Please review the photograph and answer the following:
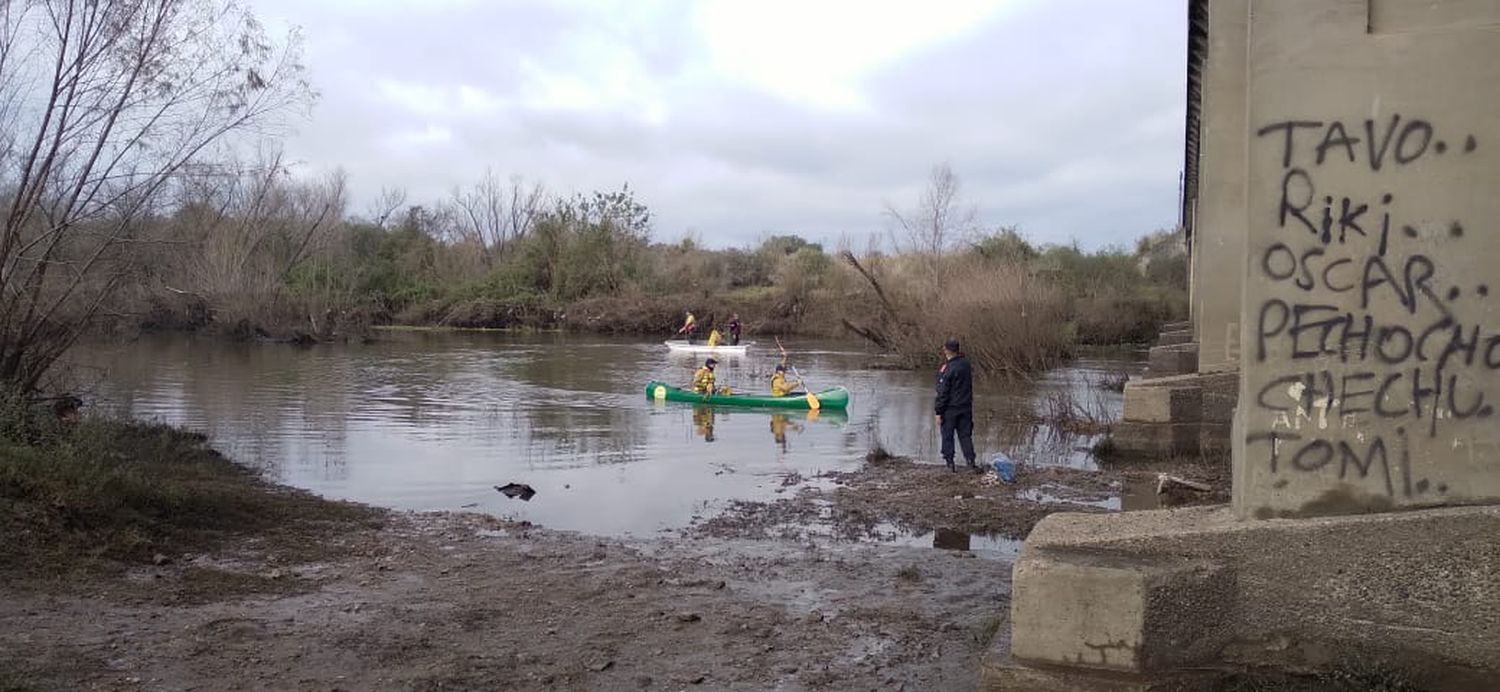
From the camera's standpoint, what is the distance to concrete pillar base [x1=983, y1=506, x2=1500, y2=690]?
4.54m

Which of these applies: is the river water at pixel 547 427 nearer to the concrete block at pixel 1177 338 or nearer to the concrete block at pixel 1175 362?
the concrete block at pixel 1175 362

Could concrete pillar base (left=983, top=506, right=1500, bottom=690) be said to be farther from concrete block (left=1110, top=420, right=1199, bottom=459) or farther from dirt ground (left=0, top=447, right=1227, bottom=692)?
concrete block (left=1110, top=420, right=1199, bottom=459)

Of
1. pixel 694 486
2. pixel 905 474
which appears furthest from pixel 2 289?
pixel 905 474

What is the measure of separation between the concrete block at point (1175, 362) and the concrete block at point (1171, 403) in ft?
21.5

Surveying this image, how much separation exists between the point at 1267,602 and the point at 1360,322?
1278 millimetres

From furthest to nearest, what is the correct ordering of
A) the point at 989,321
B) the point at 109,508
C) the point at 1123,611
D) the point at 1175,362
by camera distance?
the point at 989,321 → the point at 1175,362 → the point at 109,508 → the point at 1123,611

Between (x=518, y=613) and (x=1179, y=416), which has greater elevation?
(x=1179, y=416)

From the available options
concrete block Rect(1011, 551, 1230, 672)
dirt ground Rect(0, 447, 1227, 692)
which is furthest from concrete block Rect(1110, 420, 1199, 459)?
concrete block Rect(1011, 551, 1230, 672)

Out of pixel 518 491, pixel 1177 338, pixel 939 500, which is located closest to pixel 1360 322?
pixel 939 500

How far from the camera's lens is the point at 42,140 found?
12.2 m

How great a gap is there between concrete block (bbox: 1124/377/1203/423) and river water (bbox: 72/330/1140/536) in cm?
115

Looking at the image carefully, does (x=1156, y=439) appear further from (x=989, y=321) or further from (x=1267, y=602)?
(x=989, y=321)

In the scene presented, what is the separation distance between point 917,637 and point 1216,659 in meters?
2.17

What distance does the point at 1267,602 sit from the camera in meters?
4.77
